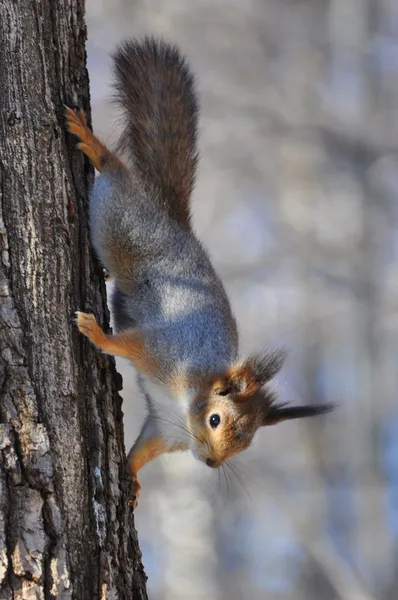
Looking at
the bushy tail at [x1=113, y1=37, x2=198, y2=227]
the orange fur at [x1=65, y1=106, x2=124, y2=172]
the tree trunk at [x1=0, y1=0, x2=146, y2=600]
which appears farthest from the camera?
the bushy tail at [x1=113, y1=37, x2=198, y2=227]

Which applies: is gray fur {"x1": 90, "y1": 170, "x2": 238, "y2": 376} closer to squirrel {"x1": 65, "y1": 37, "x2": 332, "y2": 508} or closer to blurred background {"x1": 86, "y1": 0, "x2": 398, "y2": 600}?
squirrel {"x1": 65, "y1": 37, "x2": 332, "y2": 508}

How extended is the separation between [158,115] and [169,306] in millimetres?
550

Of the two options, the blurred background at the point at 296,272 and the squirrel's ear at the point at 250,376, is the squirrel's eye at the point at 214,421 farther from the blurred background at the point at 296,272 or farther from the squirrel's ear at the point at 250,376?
the blurred background at the point at 296,272

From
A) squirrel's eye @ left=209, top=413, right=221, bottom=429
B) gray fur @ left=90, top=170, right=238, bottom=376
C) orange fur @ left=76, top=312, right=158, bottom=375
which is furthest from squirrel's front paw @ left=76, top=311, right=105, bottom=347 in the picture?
squirrel's eye @ left=209, top=413, right=221, bottom=429

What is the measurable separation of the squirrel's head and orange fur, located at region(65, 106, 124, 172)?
2.11 feet

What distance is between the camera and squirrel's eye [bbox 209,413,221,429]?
268cm

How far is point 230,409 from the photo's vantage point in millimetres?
2699

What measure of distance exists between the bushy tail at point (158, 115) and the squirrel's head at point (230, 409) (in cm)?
45

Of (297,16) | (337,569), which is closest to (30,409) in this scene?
(337,569)

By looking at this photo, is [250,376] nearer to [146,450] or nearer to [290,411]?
[290,411]

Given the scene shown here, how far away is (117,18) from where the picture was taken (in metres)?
7.52

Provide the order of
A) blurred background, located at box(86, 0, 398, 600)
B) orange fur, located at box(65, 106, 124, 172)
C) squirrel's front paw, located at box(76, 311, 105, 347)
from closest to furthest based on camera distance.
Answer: squirrel's front paw, located at box(76, 311, 105, 347) < orange fur, located at box(65, 106, 124, 172) < blurred background, located at box(86, 0, 398, 600)

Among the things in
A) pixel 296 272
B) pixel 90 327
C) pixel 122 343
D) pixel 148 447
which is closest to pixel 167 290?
pixel 122 343

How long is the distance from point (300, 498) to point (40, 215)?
5.04 metres
